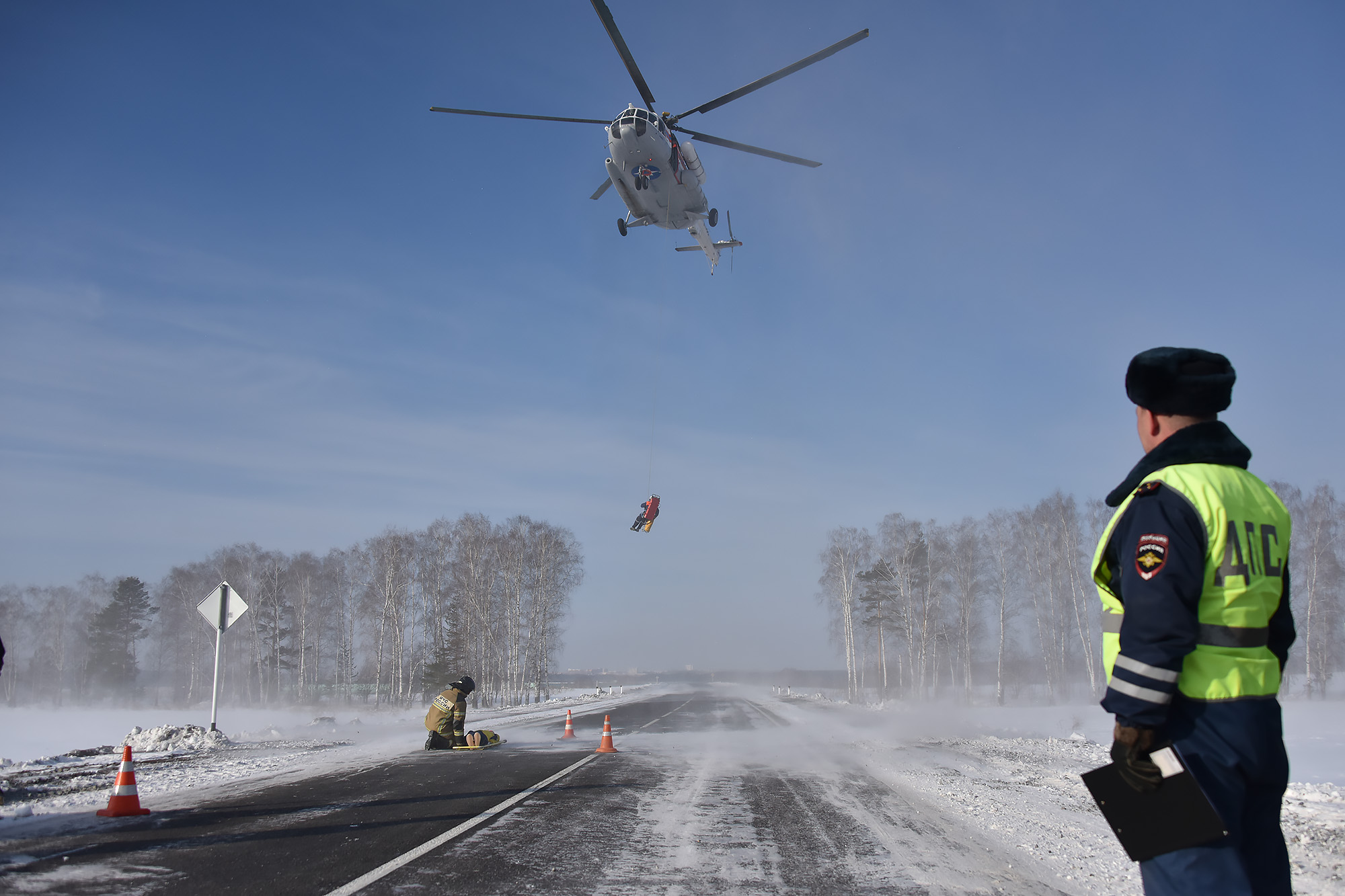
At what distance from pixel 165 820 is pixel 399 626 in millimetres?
37176

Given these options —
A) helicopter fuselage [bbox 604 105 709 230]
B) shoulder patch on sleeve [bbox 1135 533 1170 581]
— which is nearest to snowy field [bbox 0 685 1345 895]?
shoulder patch on sleeve [bbox 1135 533 1170 581]

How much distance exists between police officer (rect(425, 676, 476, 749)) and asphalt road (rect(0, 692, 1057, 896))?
2980mm

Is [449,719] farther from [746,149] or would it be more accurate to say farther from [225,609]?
[746,149]

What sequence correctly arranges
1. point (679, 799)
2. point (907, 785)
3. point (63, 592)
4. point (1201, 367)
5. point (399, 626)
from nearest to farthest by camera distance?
point (1201, 367)
point (679, 799)
point (907, 785)
point (399, 626)
point (63, 592)

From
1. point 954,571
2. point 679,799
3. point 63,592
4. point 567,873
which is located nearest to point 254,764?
point 679,799

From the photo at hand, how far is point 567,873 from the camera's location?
4902mm

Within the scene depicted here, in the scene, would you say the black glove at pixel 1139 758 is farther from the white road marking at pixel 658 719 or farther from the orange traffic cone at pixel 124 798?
the white road marking at pixel 658 719

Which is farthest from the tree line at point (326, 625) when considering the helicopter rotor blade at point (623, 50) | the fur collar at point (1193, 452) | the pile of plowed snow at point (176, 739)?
the fur collar at point (1193, 452)

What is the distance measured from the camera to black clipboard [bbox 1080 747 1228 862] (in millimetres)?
2164

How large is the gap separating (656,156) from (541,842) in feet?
47.1

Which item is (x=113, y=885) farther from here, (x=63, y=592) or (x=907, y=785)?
(x=63, y=592)

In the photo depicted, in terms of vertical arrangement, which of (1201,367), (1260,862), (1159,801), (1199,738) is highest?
(1201,367)

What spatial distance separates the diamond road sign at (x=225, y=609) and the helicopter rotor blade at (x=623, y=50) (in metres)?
13.0

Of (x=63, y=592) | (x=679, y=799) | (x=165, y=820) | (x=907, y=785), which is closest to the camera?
(x=165, y=820)
